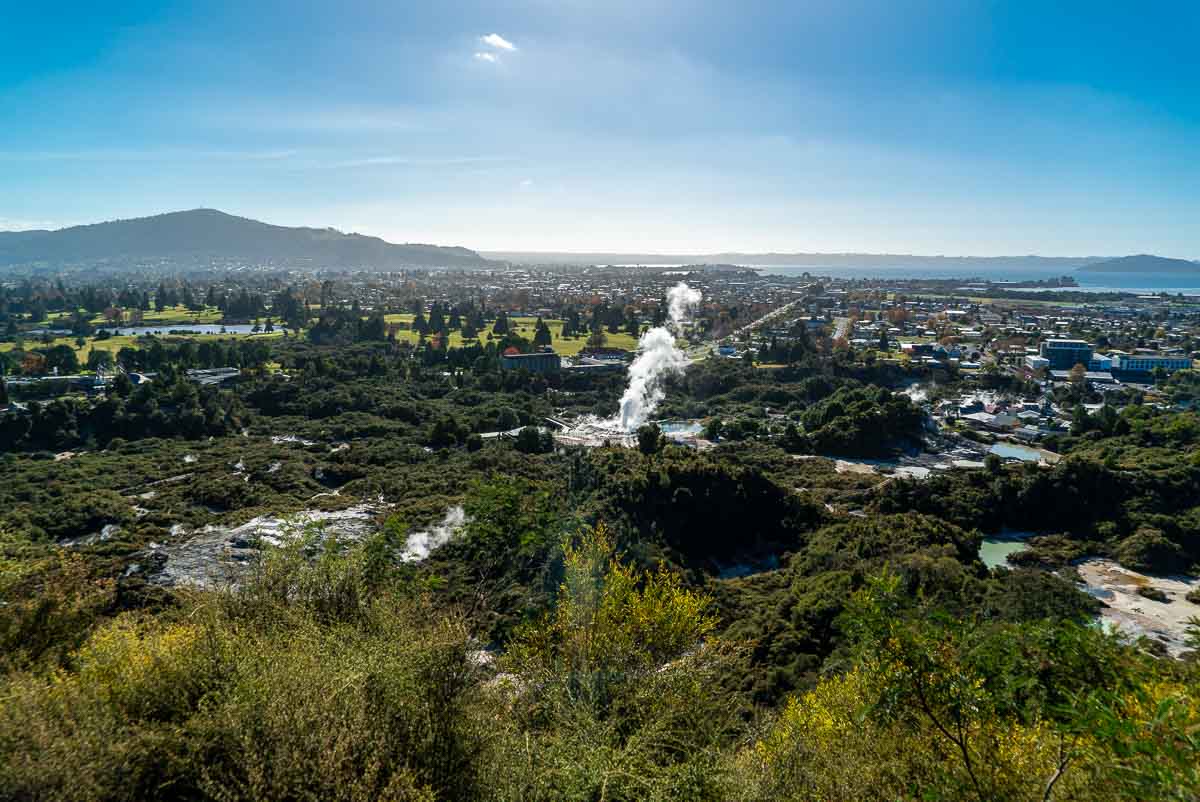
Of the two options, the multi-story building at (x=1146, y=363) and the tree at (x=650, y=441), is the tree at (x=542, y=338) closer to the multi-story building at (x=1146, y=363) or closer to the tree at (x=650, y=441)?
the tree at (x=650, y=441)

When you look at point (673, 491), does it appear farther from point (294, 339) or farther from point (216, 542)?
point (294, 339)

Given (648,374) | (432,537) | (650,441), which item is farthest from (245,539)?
(648,374)

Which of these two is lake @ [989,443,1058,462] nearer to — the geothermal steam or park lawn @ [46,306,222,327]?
the geothermal steam

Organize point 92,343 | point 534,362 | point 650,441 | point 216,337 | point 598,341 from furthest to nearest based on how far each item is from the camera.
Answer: point 598,341 → point 216,337 → point 92,343 → point 534,362 → point 650,441

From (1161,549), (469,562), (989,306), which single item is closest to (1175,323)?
(989,306)

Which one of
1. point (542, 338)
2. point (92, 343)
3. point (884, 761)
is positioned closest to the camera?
point (884, 761)

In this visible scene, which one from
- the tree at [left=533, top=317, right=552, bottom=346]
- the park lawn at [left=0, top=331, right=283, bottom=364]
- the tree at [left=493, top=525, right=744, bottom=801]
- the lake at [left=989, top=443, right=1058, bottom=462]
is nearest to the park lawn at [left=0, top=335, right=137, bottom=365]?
the park lawn at [left=0, top=331, right=283, bottom=364]

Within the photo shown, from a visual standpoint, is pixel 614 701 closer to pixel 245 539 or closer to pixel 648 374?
pixel 245 539

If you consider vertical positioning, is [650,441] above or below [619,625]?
below
